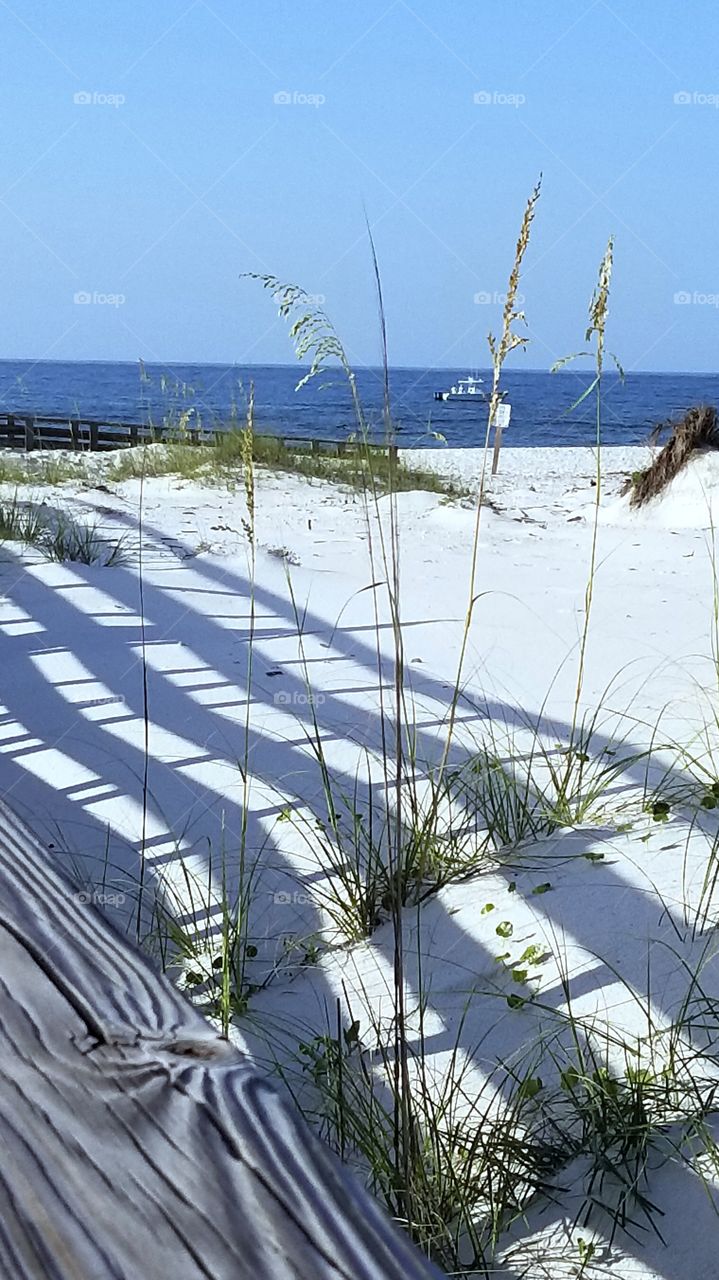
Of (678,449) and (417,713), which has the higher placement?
(678,449)

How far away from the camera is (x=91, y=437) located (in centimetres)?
1739

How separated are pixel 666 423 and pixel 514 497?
1.66 metres

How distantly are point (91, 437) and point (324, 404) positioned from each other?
29034mm

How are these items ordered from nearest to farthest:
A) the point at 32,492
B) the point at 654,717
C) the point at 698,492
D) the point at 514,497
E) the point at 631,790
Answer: the point at 631,790, the point at 654,717, the point at 698,492, the point at 32,492, the point at 514,497

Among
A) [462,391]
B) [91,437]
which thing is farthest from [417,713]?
[91,437]

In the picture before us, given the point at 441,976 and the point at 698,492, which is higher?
the point at 698,492

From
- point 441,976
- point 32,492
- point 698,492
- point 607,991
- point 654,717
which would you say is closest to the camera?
point 607,991

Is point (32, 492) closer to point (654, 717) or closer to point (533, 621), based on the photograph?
point (533, 621)

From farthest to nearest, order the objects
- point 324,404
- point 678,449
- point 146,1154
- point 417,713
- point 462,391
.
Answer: point 324,404
point 678,449
point 462,391
point 417,713
point 146,1154

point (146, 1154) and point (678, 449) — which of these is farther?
point (678, 449)

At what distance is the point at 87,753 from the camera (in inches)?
158

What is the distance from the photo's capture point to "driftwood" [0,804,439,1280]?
45 centimetres

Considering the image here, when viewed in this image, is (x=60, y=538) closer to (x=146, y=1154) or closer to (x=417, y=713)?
(x=417, y=713)

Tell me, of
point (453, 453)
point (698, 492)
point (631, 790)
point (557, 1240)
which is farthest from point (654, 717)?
point (453, 453)
